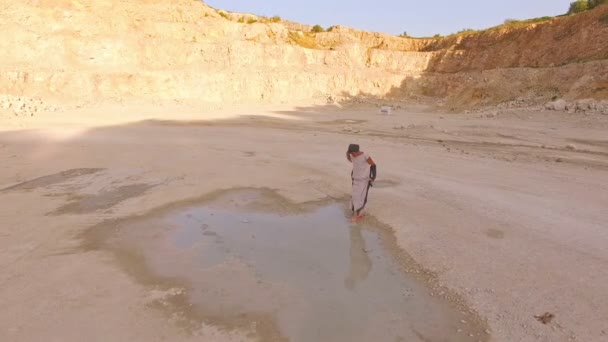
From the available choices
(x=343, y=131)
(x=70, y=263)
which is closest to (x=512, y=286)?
(x=70, y=263)

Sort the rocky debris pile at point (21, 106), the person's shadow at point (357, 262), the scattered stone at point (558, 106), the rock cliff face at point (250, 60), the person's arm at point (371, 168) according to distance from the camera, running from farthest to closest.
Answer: the rock cliff face at point (250, 60) < the rocky debris pile at point (21, 106) < the scattered stone at point (558, 106) < the person's arm at point (371, 168) < the person's shadow at point (357, 262)

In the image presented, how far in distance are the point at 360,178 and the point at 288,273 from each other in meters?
2.25

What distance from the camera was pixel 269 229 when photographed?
602 centimetres

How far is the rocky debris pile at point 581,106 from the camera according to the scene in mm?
16908

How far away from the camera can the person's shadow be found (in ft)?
14.7

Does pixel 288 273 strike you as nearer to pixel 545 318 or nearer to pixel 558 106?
pixel 545 318

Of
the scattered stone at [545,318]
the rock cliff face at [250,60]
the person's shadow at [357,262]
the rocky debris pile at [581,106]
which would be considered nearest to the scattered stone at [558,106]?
the rocky debris pile at [581,106]

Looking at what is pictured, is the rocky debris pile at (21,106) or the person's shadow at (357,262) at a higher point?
the rocky debris pile at (21,106)

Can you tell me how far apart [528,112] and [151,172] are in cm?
1737

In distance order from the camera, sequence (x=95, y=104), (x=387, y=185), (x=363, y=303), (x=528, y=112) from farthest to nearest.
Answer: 1. (x=95, y=104)
2. (x=528, y=112)
3. (x=387, y=185)
4. (x=363, y=303)

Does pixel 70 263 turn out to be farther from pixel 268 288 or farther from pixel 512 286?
pixel 512 286

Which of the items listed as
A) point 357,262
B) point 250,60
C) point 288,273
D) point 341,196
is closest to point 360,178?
point 341,196

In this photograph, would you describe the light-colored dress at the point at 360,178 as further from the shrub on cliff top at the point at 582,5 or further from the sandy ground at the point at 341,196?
the shrub on cliff top at the point at 582,5

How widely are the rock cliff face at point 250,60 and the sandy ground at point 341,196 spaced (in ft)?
35.3
